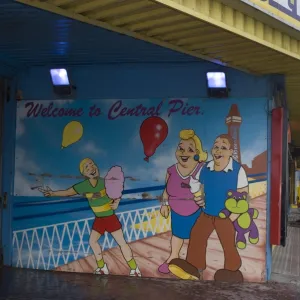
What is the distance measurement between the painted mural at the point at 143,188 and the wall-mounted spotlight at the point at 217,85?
143 mm

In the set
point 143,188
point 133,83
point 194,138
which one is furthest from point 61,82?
point 194,138

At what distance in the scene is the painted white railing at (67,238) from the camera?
7266 mm

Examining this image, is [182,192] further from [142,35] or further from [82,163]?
[142,35]

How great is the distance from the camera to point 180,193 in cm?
717

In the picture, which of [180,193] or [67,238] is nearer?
[180,193]

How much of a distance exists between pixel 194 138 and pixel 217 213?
3.69ft

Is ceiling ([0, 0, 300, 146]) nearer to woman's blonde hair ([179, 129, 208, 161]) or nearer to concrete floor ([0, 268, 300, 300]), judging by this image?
woman's blonde hair ([179, 129, 208, 161])

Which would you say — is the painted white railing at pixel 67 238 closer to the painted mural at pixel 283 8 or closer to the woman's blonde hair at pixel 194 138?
the woman's blonde hair at pixel 194 138

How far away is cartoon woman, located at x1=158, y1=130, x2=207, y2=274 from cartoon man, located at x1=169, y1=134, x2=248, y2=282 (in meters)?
0.10

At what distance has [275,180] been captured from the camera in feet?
23.1

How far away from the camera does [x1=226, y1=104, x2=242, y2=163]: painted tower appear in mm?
7055

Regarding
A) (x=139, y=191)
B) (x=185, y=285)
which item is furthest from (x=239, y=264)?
(x=139, y=191)

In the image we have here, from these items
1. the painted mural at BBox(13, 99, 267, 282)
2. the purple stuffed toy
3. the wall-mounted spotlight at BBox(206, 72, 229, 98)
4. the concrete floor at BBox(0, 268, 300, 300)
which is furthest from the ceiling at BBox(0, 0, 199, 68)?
the concrete floor at BBox(0, 268, 300, 300)

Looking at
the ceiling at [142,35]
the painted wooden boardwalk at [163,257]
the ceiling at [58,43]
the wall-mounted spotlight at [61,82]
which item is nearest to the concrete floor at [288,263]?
the painted wooden boardwalk at [163,257]
